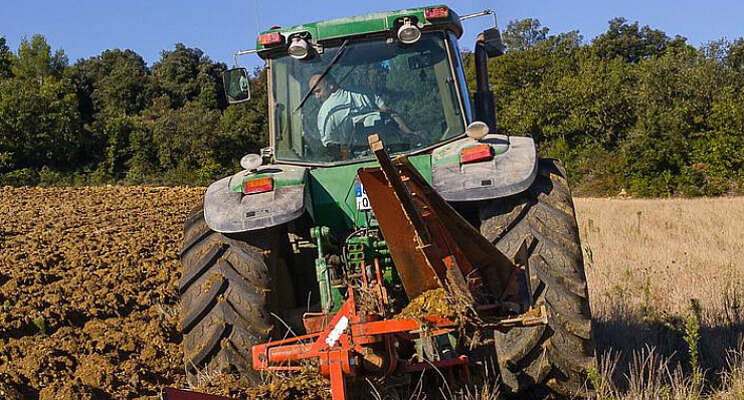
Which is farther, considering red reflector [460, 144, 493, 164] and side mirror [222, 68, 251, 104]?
→ side mirror [222, 68, 251, 104]

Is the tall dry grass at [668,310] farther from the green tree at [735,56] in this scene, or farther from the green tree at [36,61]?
the green tree at [36,61]

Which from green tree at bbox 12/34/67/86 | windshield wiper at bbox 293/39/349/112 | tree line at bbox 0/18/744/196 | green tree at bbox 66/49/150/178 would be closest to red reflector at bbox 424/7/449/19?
windshield wiper at bbox 293/39/349/112

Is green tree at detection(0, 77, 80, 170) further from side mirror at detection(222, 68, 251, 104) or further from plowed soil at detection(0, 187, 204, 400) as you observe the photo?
side mirror at detection(222, 68, 251, 104)

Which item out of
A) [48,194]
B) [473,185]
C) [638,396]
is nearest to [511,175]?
[473,185]

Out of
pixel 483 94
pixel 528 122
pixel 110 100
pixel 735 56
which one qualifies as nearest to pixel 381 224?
pixel 483 94

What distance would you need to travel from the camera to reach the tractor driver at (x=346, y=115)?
4.96 meters

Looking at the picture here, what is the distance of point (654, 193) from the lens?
101 ft

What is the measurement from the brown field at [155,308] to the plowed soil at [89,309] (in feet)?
0.04

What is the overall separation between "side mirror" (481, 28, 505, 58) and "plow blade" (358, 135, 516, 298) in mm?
2446

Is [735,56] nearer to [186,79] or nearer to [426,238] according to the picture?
[186,79]

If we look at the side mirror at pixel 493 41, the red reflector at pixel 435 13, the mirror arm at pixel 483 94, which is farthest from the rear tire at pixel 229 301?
the side mirror at pixel 493 41

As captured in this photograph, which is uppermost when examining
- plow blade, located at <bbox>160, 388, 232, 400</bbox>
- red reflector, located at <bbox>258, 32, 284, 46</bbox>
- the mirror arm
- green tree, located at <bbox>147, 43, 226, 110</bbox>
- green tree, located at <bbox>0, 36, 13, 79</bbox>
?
green tree, located at <bbox>0, 36, 13, 79</bbox>

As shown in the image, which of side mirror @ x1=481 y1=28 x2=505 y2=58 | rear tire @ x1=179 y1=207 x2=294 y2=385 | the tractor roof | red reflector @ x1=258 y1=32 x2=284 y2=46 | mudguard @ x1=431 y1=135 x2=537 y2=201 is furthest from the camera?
side mirror @ x1=481 y1=28 x2=505 y2=58

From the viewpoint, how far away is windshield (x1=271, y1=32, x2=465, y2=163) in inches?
195
